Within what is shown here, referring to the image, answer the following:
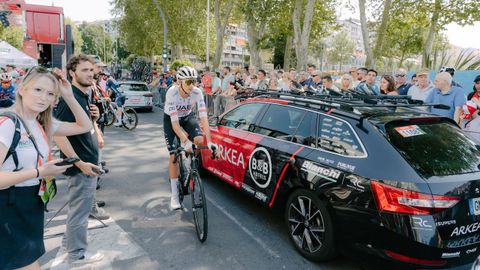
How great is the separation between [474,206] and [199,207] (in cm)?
268

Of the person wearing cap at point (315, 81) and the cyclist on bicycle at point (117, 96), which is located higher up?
the person wearing cap at point (315, 81)

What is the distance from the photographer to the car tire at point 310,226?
3291 mm

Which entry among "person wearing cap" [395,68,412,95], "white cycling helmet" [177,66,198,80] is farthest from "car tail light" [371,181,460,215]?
"person wearing cap" [395,68,412,95]

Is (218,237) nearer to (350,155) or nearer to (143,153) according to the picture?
(350,155)

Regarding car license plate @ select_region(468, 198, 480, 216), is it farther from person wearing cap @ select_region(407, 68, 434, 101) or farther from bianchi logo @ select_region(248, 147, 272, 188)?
person wearing cap @ select_region(407, 68, 434, 101)

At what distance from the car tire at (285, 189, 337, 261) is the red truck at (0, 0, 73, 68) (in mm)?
15149

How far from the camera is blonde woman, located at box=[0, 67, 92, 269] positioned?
6.29 ft

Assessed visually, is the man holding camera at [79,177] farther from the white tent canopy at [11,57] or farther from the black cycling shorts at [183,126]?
the white tent canopy at [11,57]

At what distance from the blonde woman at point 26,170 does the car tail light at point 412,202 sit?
2335 millimetres

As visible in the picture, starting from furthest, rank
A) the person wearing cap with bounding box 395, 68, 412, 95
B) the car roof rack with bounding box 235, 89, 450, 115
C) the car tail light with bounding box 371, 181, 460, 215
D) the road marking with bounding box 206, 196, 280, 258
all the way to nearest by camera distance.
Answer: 1. the person wearing cap with bounding box 395, 68, 412, 95
2. the road marking with bounding box 206, 196, 280, 258
3. the car roof rack with bounding box 235, 89, 450, 115
4. the car tail light with bounding box 371, 181, 460, 215

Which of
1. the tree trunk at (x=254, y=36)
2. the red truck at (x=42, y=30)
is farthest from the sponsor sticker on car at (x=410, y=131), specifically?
the tree trunk at (x=254, y=36)

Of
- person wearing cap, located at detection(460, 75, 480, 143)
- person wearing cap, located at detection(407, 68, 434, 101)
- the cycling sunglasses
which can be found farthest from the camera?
person wearing cap, located at detection(407, 68, 434, 101)

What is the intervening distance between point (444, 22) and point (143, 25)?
29633 millimetres

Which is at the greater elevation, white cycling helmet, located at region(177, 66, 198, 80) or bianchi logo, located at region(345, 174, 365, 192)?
white cycling helmet, located at region(177, 66, 198, 80)
